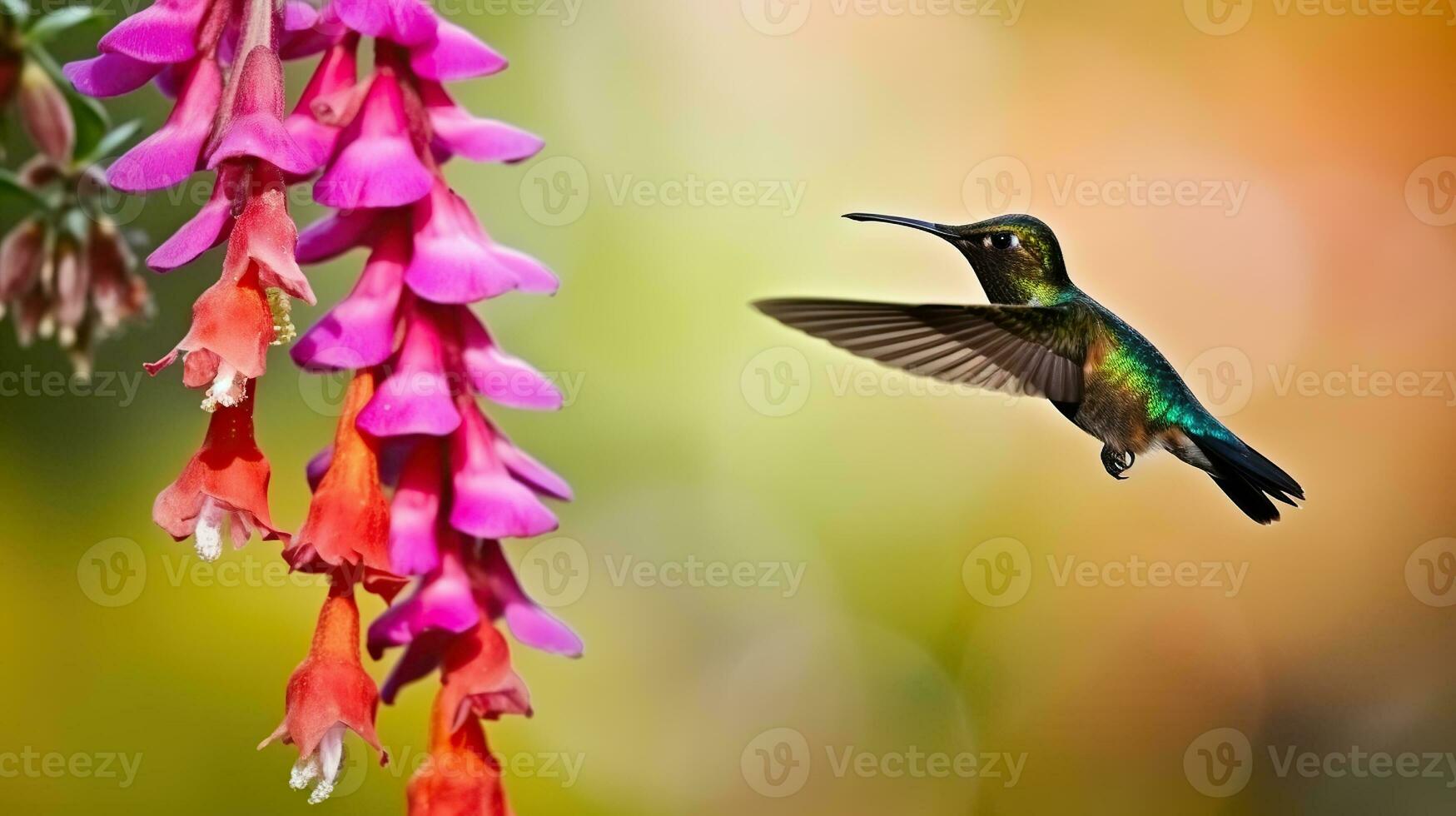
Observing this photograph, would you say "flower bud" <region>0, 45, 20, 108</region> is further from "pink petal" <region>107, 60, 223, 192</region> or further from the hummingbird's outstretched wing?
the hummingbird's outstretched wing
